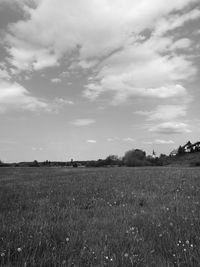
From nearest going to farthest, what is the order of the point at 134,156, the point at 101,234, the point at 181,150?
the point at 101,234
the point at 134,156
the point at 181,150

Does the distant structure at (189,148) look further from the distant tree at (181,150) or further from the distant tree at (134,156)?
the distant tree at (134,156)

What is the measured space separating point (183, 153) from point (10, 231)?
10734 cm

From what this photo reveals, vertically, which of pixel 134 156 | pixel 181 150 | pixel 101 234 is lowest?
pixel 101 234

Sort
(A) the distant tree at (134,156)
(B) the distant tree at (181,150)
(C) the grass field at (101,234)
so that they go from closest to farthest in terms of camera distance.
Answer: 1. (C) the grass field at (101,234)
2. (A) the distant tree at (134,156)
3. (B) the distant tree at (181,150)

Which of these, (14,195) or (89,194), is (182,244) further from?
(14,195)

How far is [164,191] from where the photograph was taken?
42.8 ft

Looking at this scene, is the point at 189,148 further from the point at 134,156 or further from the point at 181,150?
the point at 134,156

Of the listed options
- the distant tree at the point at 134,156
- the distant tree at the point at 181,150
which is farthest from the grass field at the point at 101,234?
the distant tree at the point at 181,150

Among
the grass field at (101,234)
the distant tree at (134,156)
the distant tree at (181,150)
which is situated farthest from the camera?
the distant tree at (181,150)

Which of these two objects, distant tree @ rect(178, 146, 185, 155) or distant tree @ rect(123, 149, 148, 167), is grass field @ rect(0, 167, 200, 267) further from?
distant tree @ rect(178, 146, 185, 155)

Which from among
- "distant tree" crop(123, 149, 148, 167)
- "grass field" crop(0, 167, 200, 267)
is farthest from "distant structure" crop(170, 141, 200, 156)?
"grass field" crop(0, 167, 200, 267)

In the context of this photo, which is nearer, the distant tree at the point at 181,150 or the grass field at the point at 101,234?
the grass field at the point at 101,234

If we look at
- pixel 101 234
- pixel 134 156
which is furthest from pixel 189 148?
pixel 101 234

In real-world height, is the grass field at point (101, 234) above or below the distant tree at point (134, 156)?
below
